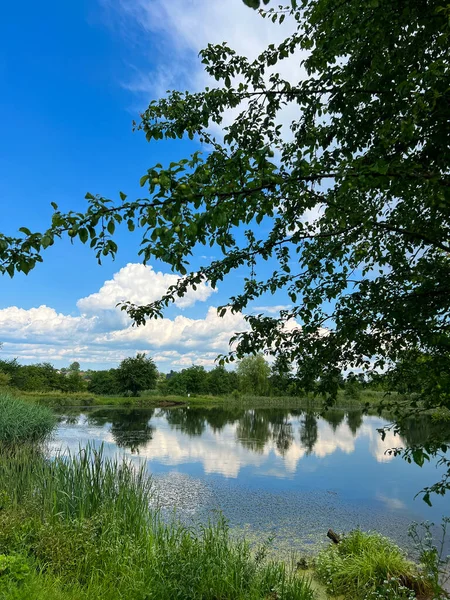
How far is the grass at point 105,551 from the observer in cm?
373

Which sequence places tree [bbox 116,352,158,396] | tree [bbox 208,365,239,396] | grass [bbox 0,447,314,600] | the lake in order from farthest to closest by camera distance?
tree [bbox 208,365,239,396], tree [bbox 116,352,158,396], the lake, grass [bbox 0,447,314,600]

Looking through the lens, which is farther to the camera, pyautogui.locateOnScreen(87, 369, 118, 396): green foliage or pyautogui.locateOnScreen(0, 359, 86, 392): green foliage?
pyautogui.locateOnScreen(87, 369, 118, 396): green foliage

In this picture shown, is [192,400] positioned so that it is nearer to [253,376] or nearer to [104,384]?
[253,376]

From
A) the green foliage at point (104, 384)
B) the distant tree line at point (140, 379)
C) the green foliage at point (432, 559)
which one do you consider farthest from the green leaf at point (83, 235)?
the green foliage at point (104, 384)

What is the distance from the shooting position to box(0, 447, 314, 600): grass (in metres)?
3.73

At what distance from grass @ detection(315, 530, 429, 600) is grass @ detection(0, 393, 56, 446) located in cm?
873

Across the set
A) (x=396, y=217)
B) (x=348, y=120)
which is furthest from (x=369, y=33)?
(x=396, y=217)

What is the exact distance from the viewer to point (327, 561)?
5637mm

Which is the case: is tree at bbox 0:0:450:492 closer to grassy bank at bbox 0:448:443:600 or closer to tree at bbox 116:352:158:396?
grassy bank at bbox 0:448:443:600

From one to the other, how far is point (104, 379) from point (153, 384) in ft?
25.2

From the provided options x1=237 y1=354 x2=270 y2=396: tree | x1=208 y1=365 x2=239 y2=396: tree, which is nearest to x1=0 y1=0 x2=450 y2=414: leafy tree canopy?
x1=237 y1=354 x2=270 y2=396: tree

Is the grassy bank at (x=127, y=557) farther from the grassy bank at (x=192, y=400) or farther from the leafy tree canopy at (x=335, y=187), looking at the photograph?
the grassy bank at (x=192, y=400)

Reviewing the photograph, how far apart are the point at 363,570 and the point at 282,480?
7.57m

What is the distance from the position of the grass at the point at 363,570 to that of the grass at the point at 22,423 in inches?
344
